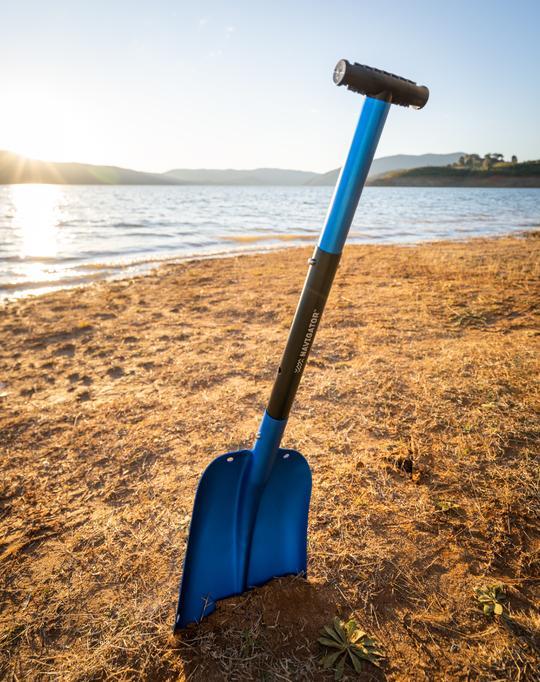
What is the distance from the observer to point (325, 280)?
1.29m

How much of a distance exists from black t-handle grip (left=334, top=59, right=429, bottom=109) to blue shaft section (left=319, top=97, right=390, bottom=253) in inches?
1.1

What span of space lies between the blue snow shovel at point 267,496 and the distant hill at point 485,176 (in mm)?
112079

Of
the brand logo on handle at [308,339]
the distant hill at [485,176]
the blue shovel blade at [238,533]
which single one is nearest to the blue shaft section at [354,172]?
the brand logo on handle at [308,339]

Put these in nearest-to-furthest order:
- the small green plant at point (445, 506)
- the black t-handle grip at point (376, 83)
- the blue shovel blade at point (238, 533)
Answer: the black t-handle grip at point (376, 83)
the blue shovel blade at point (238, 533)
the small green plant at point (445, 506)

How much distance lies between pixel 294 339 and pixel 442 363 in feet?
8.90

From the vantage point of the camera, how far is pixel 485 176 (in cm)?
9394

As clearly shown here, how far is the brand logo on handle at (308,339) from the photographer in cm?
137

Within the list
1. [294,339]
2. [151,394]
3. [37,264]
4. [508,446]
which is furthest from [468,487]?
[37,264]

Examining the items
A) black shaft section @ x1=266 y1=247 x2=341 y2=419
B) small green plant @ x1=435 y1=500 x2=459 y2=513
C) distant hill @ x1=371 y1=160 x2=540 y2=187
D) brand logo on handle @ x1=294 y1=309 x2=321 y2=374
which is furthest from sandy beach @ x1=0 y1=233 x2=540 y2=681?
distant hill @ x1=371 y1=160 x2=540 y2=187

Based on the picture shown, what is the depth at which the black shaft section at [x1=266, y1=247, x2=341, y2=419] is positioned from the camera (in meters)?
1.29

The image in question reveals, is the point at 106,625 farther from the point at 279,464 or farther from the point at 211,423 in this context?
the point at 211,423

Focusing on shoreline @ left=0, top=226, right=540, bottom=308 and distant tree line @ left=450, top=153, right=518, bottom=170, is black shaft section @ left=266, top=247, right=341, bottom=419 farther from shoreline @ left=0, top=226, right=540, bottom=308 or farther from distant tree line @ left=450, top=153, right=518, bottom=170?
distant tree line @ left=450, top=153, right=518, bottom=170

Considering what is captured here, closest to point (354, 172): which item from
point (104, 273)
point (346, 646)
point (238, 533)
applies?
point (238, 533)

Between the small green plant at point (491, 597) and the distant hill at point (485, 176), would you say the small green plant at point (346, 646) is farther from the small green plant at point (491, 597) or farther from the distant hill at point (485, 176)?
the distant hill at point (485, 176)
